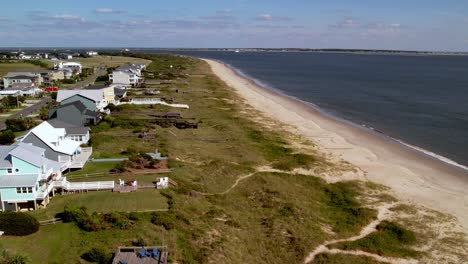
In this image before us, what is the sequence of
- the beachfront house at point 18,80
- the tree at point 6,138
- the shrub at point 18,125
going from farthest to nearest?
the beachfront house at point 18,80
the shrub at point 18,125
the tree at point 6,138

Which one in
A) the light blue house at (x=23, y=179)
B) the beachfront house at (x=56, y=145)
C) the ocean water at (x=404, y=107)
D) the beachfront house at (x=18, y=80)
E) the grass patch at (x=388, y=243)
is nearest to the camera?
the grass patch at (x=388, y=243)

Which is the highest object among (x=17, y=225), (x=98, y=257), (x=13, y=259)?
(x=13, y=259)

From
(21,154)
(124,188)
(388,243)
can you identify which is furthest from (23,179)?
(388,243)

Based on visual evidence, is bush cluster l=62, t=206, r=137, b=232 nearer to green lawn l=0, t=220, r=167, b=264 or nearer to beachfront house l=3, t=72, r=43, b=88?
green lawn l=0, t=220, r=167, b=264

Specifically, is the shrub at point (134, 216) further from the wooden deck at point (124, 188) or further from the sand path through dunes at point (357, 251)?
the sand path through dunes at point (357, 251)

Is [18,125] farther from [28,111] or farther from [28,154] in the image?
[28,154]

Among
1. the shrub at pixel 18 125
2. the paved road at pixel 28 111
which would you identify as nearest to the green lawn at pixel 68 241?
the shrub at pixel 18 125
